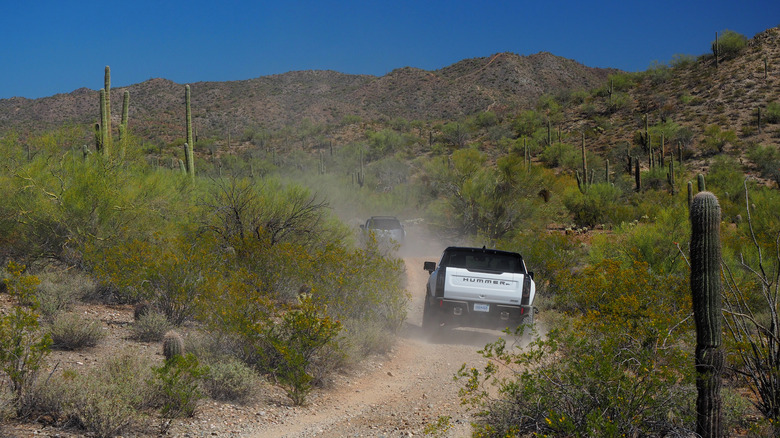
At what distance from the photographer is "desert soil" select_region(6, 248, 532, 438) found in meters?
6.43

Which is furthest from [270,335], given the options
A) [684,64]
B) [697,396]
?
[684,64]

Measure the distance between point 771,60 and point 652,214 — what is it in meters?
41.1

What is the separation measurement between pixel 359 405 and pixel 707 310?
13.5 ft

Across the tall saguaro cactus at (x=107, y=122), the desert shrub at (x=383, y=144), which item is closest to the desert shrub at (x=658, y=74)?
the desert shrub at (x=383, y=144)

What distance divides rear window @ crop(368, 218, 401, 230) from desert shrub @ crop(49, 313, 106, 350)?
48.6 ft

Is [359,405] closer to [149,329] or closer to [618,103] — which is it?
[149,329]

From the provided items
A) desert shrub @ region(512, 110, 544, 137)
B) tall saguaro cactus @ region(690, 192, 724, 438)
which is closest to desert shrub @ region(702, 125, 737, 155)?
desert shrub @ region(512, 110, 544, 137)

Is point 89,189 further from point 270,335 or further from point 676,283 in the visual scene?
point 676,283

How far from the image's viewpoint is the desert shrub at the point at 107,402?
565 centimetres

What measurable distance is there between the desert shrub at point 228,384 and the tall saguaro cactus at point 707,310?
4.72m

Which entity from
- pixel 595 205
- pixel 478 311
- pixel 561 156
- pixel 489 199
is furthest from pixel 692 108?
pixel 478 311

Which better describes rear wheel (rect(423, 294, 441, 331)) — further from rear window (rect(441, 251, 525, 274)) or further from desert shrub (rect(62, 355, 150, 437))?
desert shrub (rect(62, 355, 150, 437))

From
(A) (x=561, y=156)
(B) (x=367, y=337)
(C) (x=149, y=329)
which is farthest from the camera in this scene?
(A) (x=561, y=156)

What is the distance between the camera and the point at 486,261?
11031mm
